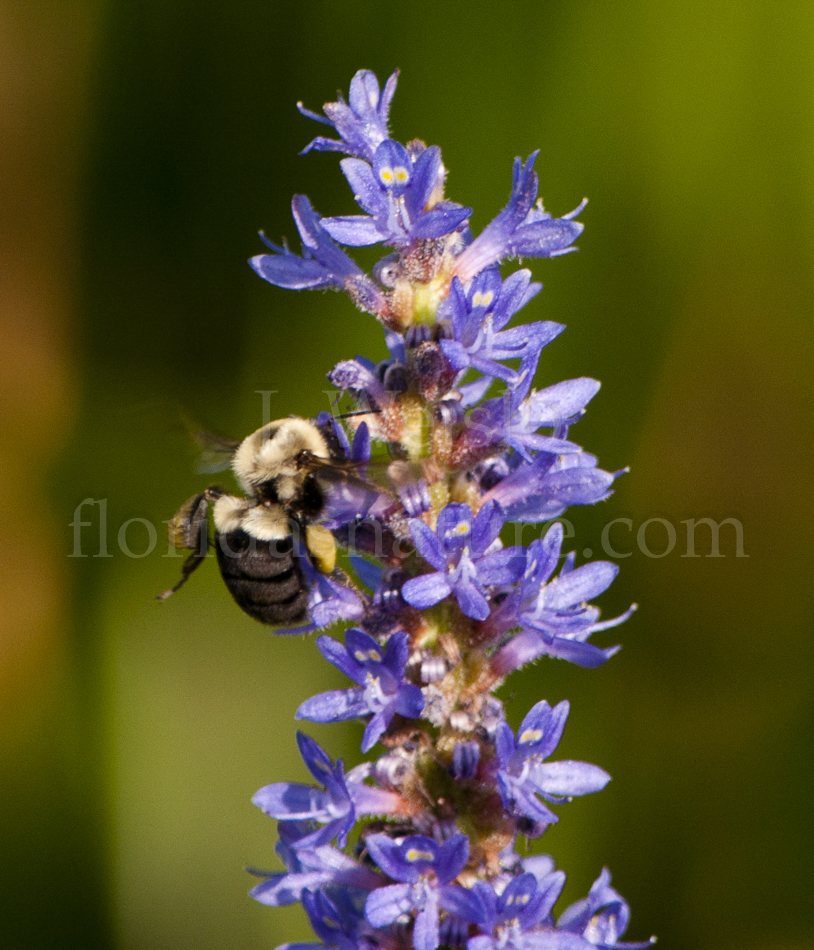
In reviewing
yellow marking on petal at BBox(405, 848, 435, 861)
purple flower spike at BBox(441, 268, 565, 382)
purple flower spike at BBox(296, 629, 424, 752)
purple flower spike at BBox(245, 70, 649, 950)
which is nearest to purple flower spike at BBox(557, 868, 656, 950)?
Answer: purple flower spike at BBox(245, 70, 649, 950)

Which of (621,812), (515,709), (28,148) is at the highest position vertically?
(28,148)

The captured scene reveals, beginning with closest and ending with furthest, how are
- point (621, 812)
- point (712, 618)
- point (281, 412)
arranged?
point (621, 812)
point (712, 618)
point (281, 412)

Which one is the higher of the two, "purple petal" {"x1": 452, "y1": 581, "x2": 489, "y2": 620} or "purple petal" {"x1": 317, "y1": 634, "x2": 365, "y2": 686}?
"purple petal" {"x1": 452, "y1": 581, "x2": 489, "y2": 620}

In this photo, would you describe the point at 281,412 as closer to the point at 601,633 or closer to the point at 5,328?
the point at 5,328

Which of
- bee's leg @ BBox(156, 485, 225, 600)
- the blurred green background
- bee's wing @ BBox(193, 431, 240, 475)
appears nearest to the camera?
bee's leg @ BBox(156, 485, 225, 600)

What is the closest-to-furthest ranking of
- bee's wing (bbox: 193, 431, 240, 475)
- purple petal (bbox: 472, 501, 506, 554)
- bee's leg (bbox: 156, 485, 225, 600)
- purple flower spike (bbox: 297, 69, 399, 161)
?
purple petal (bbox: 472, 501, 506, 554) < purple flower spike (bbox: 297, 69, 399, 161) < bee's leg (bbox: 156, 485, 225, 600) < bee's wing (bbox: 193, 431, 240, 475)

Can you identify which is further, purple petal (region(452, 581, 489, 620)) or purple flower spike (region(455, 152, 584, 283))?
purple flower spike (region(455, 152, 584, 283))

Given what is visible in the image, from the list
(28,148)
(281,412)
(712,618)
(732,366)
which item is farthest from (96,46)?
(712,618)

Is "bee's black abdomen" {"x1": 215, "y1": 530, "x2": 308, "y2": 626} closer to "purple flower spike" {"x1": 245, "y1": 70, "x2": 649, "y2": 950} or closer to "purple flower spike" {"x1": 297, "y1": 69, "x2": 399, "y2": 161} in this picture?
"purple flower spike" {"x1": 245, "y1": 70, "x2": 649, "y2": 950}
